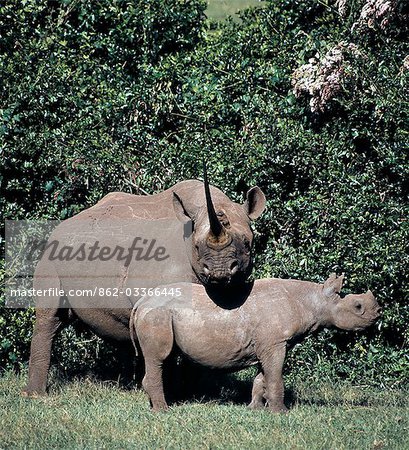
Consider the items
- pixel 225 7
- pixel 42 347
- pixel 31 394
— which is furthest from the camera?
pixel 225 7

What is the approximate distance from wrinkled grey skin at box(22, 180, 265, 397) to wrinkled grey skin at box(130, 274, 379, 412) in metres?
0.32

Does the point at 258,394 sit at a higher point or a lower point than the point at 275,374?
lower

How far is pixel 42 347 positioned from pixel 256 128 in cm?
430

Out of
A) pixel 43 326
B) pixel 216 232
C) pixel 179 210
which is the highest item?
pixel 179 210

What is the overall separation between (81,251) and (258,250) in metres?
3.02

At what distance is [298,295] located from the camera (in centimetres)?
972

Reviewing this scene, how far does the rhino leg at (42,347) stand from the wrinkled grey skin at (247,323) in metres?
1.66

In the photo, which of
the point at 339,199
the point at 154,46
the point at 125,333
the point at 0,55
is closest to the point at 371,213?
the point at 339,199

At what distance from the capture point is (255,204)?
10.0 metres

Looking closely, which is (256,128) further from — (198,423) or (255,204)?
(198,423)

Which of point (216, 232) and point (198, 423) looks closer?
point (198, 423)

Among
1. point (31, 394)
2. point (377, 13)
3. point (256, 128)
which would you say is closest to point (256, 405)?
point (31, 394)

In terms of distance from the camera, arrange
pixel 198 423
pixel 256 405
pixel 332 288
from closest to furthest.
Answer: pixel 198 423, pixel 332 288, pixel 256 405

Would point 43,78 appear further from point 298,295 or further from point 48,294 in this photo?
point 298,295
